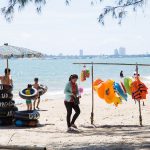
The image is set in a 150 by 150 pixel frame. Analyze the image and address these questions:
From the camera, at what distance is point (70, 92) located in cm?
1175

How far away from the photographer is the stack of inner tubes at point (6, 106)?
1264 centimetres

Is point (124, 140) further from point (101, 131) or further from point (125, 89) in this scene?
point (125, 89)

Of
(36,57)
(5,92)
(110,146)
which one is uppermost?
(36,57)

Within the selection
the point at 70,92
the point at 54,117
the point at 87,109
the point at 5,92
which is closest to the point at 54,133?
the point at 70,92

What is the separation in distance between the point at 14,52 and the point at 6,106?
7.36 feet

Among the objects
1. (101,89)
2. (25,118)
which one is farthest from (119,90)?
(25,118)

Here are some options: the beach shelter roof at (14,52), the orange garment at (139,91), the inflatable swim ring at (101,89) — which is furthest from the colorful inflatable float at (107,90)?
the beach shelter roof at (14,52)

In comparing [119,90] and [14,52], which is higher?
[14,52]

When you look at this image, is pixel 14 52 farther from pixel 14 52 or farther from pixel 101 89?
pixel 101 89

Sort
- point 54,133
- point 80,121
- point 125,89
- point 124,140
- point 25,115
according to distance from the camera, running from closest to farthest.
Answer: point 124,140, point 54,133, point 25,115, point 80,121, point 125,89

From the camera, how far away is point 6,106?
12672 millimetres

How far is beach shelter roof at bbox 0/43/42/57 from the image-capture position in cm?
1410

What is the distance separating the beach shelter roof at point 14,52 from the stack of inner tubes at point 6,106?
1500 millimetres

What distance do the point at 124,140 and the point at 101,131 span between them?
6.42 feet
